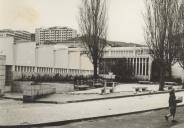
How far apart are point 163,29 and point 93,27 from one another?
615 centimetres

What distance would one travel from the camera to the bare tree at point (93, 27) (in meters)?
36.1

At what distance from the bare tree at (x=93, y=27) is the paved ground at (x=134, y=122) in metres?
17.9

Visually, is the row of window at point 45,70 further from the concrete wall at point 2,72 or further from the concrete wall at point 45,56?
the concrete wall at point 2,72

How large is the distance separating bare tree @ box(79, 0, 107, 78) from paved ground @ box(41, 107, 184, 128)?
1790 centimetres

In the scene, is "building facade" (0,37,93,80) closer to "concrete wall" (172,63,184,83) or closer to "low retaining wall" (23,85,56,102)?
"low retaining wall" (23,85,56,102)

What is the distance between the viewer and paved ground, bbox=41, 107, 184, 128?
47.3ft

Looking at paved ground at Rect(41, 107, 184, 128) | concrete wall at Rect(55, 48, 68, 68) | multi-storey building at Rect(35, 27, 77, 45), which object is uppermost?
multi-storey building at Rect(35, 27, 77, 45)

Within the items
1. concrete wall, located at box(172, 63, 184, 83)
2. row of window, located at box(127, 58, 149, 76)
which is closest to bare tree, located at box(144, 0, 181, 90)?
row of window, located at box(127, 58, 149, 76)

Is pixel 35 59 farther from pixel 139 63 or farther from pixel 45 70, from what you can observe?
pixel 139 63

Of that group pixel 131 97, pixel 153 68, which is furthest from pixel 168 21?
pixel 153 68

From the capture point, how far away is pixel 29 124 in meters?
13.6

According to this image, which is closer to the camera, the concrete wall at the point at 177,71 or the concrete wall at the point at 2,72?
the concrete wall at the point at 2,72

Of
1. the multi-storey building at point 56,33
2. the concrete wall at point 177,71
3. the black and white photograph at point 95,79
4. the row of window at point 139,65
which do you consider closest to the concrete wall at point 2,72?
the black and white photograph at point 95,79

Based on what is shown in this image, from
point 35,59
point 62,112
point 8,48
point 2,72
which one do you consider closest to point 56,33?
point 35,59
